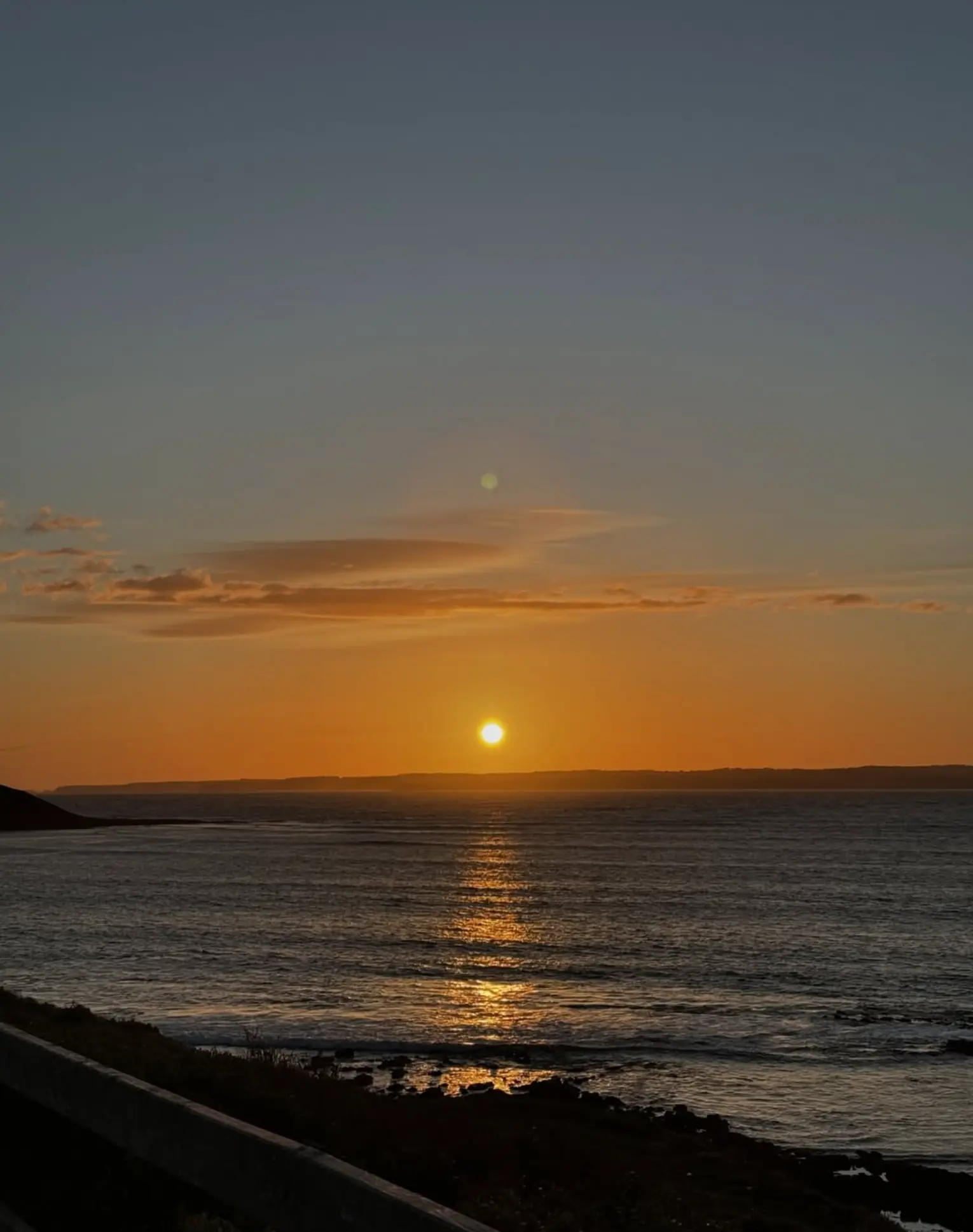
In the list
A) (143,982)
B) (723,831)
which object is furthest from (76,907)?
(723,831)

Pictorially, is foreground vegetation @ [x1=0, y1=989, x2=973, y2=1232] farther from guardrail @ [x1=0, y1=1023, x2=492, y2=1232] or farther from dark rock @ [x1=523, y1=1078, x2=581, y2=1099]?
guardrail @ [x1=0, y1=1023, x2=492, y2=1232]

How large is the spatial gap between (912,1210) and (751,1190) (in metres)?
2.43

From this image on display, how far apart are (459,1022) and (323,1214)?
28.7 metres

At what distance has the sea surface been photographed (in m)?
27.8

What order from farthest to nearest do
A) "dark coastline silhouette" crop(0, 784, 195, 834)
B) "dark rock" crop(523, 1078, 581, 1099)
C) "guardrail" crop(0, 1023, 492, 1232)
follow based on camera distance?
1. "dark coastline silhouette" crop(0, 784, 195, 834)
2. "dark rock" crop(523, 1078, 581, 1099)
3. "guardrail" crop(0, 1023, 492, 1232)

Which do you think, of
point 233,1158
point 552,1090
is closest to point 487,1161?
point 233,1158

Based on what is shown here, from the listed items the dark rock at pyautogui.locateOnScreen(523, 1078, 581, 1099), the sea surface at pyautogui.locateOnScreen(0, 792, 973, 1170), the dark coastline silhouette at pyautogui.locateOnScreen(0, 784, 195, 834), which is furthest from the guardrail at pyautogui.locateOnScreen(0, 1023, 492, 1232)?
the dark coastline silhouette at pyautogui.locateOnScreen(0, 784, 195, 834)

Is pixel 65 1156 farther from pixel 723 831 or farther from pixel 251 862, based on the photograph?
pixel 723 831

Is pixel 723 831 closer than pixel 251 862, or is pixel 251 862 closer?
pixel 251 862

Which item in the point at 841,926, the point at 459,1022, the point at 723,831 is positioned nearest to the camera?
the point at 459,1022

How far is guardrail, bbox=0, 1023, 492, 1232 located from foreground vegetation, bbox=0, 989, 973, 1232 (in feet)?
2.53

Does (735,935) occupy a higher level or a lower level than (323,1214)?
lower

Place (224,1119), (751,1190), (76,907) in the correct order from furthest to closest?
(76,907) < (751,1190) < (224,1119)

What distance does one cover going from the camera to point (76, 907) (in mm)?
67875
